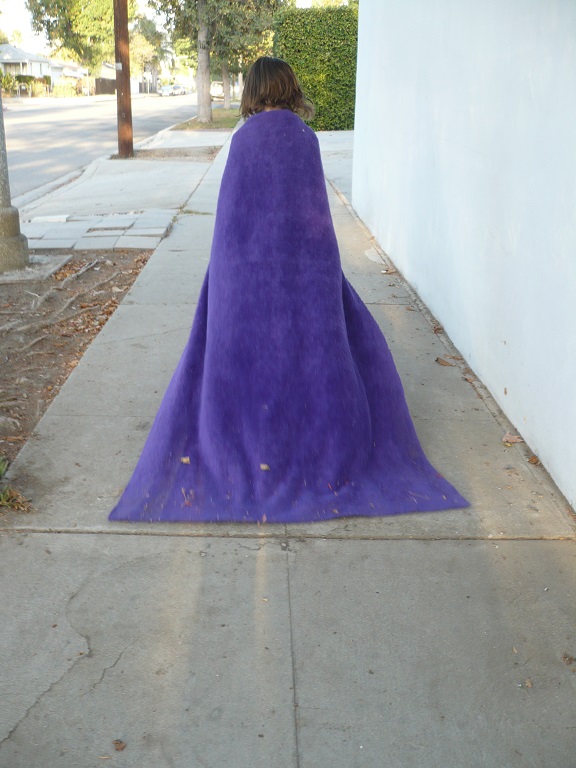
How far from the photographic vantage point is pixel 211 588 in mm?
2859

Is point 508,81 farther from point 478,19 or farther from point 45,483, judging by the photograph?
point 45,483

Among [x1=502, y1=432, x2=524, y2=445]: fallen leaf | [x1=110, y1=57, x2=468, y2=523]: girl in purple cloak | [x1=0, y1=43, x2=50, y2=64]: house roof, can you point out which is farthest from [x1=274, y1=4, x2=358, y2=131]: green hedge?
[x1=0, y1=43, x2=50, y2=64]: house roof

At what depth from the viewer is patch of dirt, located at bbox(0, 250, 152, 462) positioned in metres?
4.62

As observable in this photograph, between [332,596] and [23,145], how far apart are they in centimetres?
2052

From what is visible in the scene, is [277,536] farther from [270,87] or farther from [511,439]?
[270,87]

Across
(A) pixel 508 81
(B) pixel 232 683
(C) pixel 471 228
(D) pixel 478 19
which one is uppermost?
(D) pixel 478 19

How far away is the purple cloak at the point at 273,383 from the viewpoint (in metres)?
3.21

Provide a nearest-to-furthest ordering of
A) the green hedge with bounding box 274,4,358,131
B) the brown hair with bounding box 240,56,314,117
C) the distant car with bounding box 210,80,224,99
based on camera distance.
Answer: the brown hair with bounding box 240,56,314,117, the green hedge with bounding box 274,4,358,131, the distant car with bounding box 210,80,224,99

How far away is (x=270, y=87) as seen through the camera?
3197 mm

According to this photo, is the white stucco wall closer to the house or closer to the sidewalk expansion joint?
the sidewalk expansion joint

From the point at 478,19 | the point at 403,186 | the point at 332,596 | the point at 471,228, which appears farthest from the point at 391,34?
the point at 332,596

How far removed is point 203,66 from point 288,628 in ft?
96.4

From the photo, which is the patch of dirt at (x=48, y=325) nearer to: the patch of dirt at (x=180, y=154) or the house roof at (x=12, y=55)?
the patch of dirt at (x=180, y=154)

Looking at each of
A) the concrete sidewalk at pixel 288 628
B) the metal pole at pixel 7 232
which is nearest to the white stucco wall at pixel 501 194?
the concrete sidewalk at pixel 288 628
